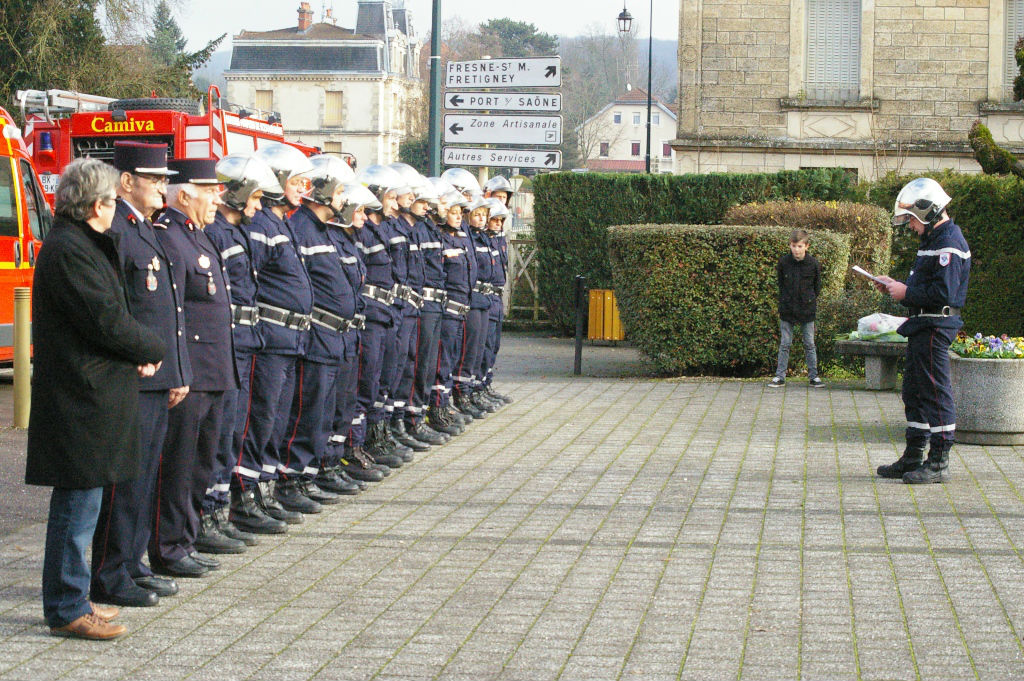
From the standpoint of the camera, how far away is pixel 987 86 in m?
25.7

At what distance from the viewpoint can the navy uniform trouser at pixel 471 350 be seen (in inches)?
485

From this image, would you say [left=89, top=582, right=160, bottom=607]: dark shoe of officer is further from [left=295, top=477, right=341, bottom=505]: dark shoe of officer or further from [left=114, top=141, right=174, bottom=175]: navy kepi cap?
[left=295, top=477, right=341, bottom=505]: dark shoe of officer

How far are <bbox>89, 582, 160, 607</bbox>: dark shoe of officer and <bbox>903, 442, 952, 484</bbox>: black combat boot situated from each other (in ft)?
17.6

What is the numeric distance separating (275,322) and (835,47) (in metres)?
20.8

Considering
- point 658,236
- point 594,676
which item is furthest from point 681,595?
point 658,236

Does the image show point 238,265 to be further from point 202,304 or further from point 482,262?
point 482,262

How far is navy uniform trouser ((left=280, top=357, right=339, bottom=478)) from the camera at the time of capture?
812cm

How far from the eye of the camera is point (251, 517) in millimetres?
7594

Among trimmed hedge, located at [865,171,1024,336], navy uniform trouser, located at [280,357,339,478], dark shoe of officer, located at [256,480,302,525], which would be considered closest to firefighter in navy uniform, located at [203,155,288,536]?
dark shoe of officer, located at [256,480,302,525]

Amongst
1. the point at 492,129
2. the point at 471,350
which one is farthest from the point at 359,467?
Result: the point at 492,129

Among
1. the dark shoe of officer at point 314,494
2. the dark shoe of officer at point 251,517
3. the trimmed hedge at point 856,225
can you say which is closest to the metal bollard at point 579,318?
the trimmed hedge at point 856,225

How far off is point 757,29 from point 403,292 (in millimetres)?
17861

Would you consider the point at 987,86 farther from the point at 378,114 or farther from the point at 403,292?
the point at 378,114

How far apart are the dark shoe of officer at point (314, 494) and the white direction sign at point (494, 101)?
9.41 m
